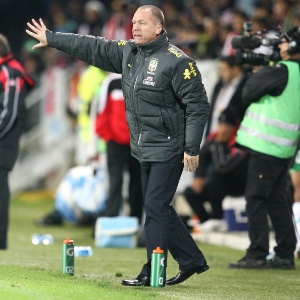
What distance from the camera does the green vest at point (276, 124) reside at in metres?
10.8

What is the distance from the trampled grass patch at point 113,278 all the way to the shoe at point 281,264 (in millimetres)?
111

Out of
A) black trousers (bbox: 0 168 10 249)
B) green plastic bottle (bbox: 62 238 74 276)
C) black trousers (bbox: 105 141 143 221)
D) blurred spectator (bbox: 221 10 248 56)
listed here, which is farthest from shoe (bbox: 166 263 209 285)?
blurred spectator (bbox: 221 10 248 56)

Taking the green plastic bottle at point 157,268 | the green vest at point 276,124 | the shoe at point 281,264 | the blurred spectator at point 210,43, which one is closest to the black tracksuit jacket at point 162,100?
the green plastic bottle at point 157,268

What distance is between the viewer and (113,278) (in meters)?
9.62

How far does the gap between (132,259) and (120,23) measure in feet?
18.8

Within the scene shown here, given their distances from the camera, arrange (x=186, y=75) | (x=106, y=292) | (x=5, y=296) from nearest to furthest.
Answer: (x=5, y=296), (x=106, y=292), (x=186, y=75)

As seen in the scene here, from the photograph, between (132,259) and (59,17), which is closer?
(132,259)

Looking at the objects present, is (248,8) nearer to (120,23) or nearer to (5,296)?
(120,23)

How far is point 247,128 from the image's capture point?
36.2 feet

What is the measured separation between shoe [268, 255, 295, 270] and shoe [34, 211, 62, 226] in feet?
19.6

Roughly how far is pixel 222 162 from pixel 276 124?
137 inches

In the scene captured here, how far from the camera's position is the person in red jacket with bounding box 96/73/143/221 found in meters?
14.0

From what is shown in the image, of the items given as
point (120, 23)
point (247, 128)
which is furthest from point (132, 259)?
point (120, 23)

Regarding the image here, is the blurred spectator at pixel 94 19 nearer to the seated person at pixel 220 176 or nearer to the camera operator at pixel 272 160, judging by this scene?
the seated person at pixel 220 176
